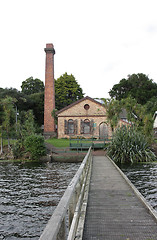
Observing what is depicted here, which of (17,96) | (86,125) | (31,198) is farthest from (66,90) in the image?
(31,198)

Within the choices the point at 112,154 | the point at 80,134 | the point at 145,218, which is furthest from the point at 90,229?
the point at 80,134

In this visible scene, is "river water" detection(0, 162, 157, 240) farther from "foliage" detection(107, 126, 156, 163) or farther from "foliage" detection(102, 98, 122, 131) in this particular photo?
"foliage" detection(102, 98, 122, 131)

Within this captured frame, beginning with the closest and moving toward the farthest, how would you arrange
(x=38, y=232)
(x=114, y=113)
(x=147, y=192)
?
(x=38, y=232)
(x=147, y=192)
(x=114, y=113)

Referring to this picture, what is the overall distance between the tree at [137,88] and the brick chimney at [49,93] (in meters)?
20.5

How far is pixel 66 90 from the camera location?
161ft

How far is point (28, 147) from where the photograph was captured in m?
21.4

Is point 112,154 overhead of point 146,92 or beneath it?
beneath

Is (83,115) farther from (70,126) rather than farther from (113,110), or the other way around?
(113,110)

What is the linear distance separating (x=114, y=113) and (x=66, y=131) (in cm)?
969

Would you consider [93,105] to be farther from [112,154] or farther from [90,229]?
[90,229]

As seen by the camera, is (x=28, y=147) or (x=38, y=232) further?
(x=28, y=147)

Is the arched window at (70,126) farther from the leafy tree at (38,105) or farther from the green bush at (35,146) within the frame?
the leafy tree at (38,105)

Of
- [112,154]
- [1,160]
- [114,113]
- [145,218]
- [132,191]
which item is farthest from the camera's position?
[114,113]

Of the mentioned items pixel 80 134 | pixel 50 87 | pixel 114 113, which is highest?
pixel 50 87
